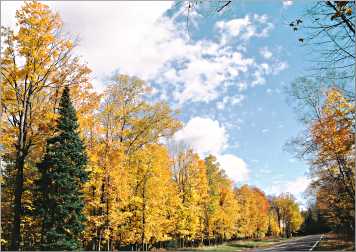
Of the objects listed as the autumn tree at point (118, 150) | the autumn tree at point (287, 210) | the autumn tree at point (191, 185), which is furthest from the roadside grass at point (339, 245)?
the autumn tree at point (287, 210)

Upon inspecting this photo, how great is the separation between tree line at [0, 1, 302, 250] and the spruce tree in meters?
0.05

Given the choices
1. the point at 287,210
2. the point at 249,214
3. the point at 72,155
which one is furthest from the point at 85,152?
the point at 287,210

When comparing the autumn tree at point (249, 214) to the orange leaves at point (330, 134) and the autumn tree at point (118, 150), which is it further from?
the orange leaves at point (330, 134)

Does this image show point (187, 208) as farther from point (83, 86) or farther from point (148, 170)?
point (83, 86)

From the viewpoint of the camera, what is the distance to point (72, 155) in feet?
56.7

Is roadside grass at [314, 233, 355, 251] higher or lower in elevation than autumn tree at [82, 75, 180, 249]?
lower

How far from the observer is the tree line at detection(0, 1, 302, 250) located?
Answer: 35.9 ft

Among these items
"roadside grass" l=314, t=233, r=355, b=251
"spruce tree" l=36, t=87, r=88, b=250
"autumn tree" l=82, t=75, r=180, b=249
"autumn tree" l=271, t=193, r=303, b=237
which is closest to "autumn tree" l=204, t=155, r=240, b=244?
"roadside grass" l=314, t=233, r=355, b=251

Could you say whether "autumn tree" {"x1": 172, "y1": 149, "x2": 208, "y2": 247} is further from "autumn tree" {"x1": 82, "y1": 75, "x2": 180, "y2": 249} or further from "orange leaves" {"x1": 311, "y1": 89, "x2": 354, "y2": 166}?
"orange leaves" {"x1": 311, "y1": 89, "x2": 354, "y2": 166}

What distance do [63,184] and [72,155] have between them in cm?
150

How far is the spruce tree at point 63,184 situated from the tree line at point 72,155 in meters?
0.05

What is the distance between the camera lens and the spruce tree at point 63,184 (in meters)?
16.2

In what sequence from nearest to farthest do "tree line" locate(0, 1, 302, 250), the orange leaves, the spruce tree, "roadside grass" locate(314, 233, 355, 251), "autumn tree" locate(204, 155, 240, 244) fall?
"tree line" locate(0, 1, 302, 250) < the orange leaves < the spruce tree < "roadside grass" locate(314, 233, 355, 251) < "autumn tree" locate(204, 155, 240, 244)

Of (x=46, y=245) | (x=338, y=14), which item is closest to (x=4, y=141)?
(x=46, y=245)
